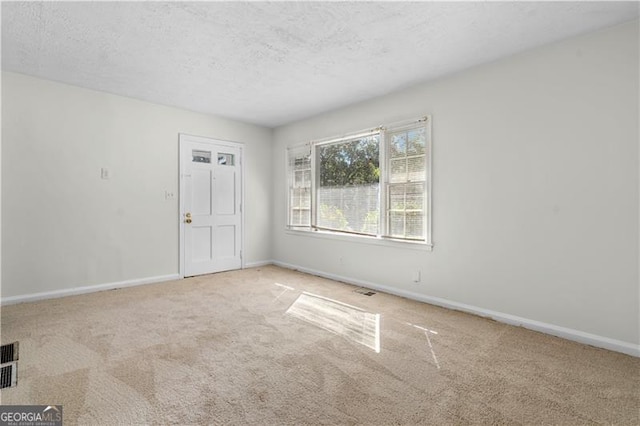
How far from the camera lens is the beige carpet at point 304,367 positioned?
182cm

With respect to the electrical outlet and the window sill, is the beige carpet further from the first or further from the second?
the electrical outlet

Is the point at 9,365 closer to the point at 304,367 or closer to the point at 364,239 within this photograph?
the point at 304,367

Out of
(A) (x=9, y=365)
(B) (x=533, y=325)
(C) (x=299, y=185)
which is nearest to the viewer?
(A) (x=9, y=365)

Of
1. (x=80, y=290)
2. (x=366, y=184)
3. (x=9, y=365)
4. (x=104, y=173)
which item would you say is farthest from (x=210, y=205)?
(x=9, y=365)

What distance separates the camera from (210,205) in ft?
17.5

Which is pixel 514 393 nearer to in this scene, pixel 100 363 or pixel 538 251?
pixel 538 251

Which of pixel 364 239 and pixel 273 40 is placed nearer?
pixel 273 40

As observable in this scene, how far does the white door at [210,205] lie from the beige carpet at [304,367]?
161 cm

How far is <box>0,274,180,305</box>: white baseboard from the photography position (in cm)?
367

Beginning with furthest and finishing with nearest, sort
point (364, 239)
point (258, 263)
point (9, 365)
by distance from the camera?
point (258, 263)
point (364, 239)
point (9, 365)

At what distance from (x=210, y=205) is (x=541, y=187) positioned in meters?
4.60

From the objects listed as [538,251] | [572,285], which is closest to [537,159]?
[538,251]

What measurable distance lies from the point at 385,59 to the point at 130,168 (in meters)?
3.73

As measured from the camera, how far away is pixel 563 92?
2832mm
